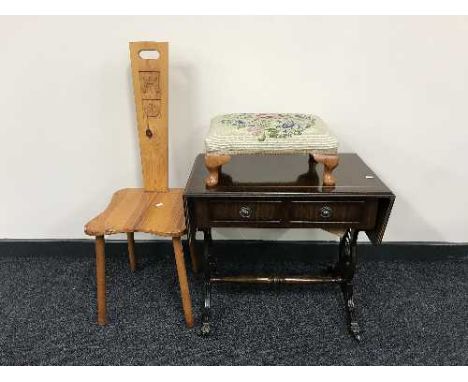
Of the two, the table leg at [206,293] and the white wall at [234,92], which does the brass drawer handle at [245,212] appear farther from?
the white wall at [234,92]

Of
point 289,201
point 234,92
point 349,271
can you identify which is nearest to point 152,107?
point 234,92

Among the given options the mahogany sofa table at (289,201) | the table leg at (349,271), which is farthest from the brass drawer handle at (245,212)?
the table leg at (349,271)

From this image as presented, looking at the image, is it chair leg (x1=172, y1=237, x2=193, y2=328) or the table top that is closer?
the table top

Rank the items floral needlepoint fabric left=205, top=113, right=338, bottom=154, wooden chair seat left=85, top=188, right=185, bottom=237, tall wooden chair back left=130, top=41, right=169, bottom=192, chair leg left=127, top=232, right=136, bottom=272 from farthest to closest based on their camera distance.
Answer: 1. chair leg left=127, top=232, right=136, bottom=272
2. tall wooden chair back left=130, top=41, right=169, bottom=192
3. wooden chair seat left=85, top=188, right=185, bottom=237
4. floral needlepoint fabric left=205, top=113, right=338, bottom=154

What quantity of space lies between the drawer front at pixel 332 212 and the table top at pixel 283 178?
0.06m

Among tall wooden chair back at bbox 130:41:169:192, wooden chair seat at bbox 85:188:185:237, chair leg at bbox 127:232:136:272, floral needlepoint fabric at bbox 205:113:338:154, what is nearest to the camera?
floral needlepoint fabric at bbox 205:113:338:154

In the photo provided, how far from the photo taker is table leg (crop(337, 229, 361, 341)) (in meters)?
1.84

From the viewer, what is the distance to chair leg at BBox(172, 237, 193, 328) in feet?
5.56

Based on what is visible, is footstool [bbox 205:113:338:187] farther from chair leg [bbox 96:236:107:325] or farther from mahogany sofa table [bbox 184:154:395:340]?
chair leg [bbox 96:236:107:325]

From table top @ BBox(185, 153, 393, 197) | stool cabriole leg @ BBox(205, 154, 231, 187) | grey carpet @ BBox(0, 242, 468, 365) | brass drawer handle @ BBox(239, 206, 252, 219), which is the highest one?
stool cabriole leg @ BBox(205, 154, 231, 187)

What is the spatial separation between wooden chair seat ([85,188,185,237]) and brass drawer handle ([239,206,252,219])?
0.28 meters

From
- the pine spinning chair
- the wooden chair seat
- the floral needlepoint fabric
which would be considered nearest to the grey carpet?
the pine spinning chair

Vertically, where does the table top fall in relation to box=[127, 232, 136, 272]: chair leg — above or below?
above

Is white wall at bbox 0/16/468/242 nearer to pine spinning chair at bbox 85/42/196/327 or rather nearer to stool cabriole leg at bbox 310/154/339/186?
pine spinning chair at bbox 85/42/196/327
